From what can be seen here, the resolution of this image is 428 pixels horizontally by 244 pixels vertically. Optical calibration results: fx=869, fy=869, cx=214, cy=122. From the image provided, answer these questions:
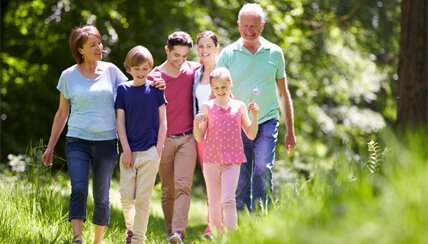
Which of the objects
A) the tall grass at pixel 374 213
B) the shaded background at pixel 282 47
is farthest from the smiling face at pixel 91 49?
the shaded background at pixel 282 47

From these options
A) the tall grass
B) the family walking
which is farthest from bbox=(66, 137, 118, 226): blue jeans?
the tall grass

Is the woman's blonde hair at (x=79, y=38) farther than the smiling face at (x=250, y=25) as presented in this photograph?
No

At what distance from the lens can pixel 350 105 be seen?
60.1ft

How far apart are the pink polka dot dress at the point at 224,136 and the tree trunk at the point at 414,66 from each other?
3.66 meters

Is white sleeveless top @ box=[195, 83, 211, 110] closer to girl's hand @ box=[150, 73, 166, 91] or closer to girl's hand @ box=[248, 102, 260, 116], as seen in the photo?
girl's hand @ box=[150, 73, 166, 91]

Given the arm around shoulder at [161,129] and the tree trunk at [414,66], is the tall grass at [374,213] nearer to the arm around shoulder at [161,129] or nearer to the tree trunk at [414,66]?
the arm around shoulder at [161,129]

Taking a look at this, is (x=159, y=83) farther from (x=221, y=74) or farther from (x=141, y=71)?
(x=221, y=74)

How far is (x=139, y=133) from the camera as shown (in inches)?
253

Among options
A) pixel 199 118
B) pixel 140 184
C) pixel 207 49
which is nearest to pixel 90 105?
pixel 140 184

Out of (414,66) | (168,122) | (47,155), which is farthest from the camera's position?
(414,66)

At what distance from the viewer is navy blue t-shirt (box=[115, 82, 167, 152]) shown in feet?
21.1

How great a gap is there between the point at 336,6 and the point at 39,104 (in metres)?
6.13

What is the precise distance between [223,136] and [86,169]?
41.2 inches

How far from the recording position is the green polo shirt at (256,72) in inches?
276
